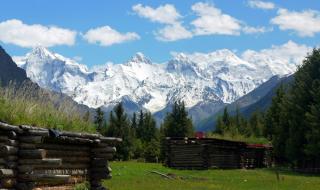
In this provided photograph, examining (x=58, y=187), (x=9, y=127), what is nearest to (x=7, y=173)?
(x=9, y=127)

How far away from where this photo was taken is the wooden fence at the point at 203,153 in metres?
57.7

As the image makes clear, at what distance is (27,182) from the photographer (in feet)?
55.5

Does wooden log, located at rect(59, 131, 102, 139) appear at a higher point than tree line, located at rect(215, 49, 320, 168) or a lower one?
lower

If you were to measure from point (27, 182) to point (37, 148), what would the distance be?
5.10ft

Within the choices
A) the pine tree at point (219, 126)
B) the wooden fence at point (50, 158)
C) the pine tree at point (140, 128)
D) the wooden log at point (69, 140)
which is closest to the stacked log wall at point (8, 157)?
the wooden fence at point (50, 158)

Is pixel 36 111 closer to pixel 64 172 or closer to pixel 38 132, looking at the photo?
pixel 38 132

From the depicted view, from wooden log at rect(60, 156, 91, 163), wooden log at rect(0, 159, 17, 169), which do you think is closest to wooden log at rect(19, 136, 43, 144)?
wooden log at rect(0, 159, 17, 169)

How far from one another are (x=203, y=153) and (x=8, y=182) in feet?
137

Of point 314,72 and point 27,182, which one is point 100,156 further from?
point 314,72

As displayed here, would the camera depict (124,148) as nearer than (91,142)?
No

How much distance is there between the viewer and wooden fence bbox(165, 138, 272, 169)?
189 ft

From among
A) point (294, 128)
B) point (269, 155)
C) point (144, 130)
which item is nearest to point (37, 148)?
point (294, 128)

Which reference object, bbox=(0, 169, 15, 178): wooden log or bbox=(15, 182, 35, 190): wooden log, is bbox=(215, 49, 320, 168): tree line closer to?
bbox=(15, 182, 35, 190): wooden log

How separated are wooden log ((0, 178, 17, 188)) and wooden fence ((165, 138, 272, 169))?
136 feet
